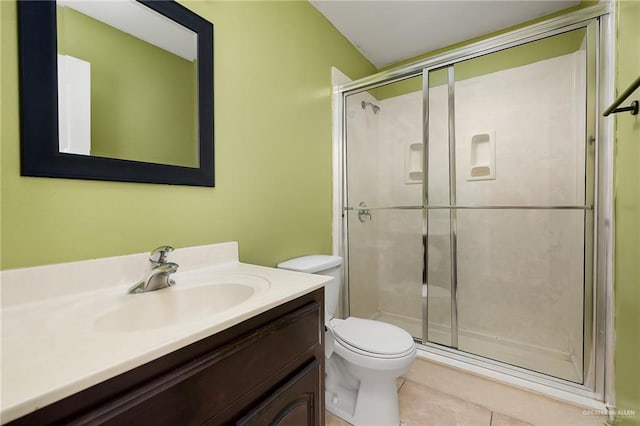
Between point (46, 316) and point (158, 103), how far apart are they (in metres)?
0.76

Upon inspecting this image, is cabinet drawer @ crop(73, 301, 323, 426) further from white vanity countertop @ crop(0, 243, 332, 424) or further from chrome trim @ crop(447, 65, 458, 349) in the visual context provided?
chrome trim @ crop(447, 65, 458, 349)

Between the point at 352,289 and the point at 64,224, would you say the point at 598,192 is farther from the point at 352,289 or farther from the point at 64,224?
the point at 64,224

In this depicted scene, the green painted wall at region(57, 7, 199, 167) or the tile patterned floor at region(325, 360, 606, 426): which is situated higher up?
the green painted wall at region(57, 7, 199, 167)

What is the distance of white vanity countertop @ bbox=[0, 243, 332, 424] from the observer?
1.28ft

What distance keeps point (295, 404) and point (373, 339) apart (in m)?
0.66

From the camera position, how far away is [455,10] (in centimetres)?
187

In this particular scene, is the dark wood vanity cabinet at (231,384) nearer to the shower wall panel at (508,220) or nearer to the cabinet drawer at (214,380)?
the cabinet drawer at (214,380)

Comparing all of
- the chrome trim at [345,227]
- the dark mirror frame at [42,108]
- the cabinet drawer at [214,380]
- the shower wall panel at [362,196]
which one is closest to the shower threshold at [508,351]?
the shower wall panel at [362,196]

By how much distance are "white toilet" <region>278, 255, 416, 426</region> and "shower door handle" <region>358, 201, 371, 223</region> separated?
0.81 m

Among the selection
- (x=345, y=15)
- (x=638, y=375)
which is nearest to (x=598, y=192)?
(x=638, y=375)

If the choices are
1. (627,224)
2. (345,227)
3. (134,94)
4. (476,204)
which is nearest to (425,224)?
(476,204)

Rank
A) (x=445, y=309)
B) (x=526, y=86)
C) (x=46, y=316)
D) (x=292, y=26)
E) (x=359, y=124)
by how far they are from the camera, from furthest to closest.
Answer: (x=359, y=124), (x=445, y=309), (x=526, y=86), (x=292, y=26), (x=46, y=316)

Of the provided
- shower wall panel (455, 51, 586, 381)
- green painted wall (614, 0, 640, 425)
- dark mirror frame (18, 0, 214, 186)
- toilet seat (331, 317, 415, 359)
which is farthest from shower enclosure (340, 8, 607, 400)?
dark mirror frame (18, 0, 214, 186)

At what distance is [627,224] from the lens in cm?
118
